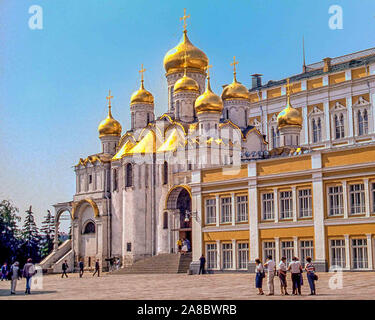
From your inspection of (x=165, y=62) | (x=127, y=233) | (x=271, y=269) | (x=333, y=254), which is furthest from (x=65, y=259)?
(x=271, y=269)

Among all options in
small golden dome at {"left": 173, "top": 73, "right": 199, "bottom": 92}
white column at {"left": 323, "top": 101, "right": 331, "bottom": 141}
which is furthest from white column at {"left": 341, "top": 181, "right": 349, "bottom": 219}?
white column at {"left": 323, "top": 101, "right": 331, "bottom": 141}

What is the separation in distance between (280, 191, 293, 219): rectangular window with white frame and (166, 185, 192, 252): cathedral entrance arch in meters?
11.4

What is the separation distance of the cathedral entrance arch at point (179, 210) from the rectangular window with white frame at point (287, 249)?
11.6m

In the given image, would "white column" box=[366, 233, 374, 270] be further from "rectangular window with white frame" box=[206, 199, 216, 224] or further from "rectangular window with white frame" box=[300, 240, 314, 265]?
"rectangular window with white frame" box=[206, 199, 216, 224]

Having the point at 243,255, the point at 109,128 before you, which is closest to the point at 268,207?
the point at 243,255

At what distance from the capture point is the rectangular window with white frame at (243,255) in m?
34.7

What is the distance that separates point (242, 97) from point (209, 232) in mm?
15321

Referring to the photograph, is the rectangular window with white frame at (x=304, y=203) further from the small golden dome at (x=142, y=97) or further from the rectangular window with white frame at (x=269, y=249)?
the small golden dome at (x=142, y=97)

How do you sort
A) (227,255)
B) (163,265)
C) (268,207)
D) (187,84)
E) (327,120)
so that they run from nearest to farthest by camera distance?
(268,207) < (227,255) < (163,265) < (187,84) < (327,120)

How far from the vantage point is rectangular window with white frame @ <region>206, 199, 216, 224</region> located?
36719 mm

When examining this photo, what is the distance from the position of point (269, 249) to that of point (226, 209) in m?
3.73

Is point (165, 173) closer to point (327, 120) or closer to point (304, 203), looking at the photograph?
point (304, 203)

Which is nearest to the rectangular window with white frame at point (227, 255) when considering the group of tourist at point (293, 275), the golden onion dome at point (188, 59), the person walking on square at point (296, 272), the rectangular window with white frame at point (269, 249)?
the rectangular window with white frame at point (269, 249)

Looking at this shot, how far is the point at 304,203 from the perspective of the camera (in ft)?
106
